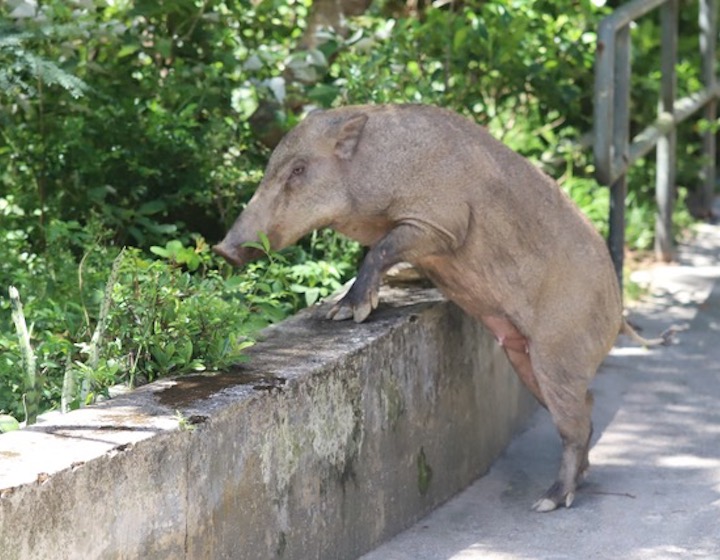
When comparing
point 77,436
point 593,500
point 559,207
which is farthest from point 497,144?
point 77,436

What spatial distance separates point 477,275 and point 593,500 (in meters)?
0.90

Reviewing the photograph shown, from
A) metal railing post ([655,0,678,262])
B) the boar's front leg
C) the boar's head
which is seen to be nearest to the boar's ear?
the boar's head

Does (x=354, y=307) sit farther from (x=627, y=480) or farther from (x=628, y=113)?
(x=628, y=113)

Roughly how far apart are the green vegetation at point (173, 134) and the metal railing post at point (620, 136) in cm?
46

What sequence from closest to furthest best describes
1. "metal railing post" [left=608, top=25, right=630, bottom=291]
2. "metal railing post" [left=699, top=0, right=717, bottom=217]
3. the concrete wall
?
the concrete wall
"metal railing post" [left=608, top=25, right=630, bottom=291]
"metal railing post" [left=699, top=0, right=717, bottom=217]

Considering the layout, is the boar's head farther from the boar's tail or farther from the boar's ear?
the boar's tail

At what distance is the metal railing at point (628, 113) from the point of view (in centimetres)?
642

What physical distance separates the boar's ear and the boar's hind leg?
1096 mm

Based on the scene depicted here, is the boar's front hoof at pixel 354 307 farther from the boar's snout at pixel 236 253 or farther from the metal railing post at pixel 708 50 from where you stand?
the metal railing post at pixel 708 50

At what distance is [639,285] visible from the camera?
303 inches

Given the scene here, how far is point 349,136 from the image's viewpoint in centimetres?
507

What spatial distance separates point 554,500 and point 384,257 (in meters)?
1.05

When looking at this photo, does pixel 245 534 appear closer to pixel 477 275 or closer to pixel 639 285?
pixel 477 275

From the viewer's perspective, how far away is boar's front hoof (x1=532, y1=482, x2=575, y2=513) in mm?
5207
